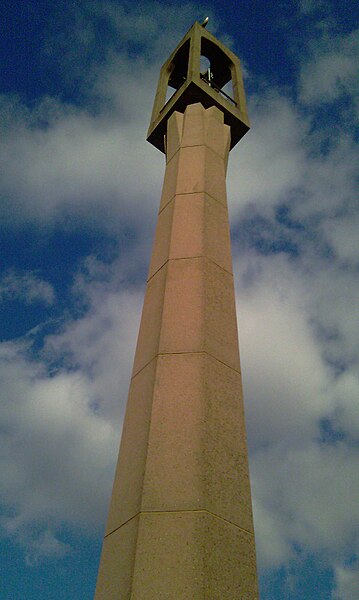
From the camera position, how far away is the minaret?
6418mm

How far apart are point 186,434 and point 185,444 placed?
152mm

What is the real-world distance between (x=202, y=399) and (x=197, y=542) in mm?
2117

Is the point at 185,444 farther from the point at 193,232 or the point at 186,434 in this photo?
the point at 193,232

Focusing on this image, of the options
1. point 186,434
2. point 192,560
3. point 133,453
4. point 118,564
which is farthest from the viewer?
point 133,453

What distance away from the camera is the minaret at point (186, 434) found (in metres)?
6.42

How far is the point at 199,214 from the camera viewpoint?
37.2 feet

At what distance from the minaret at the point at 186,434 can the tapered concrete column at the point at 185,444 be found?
2 centimetres

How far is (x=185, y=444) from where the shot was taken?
7.44 m

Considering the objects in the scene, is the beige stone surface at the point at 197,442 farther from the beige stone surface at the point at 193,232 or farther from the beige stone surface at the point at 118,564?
the beige stone surface at the point at 193,232

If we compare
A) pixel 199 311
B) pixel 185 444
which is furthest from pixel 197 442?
pixel 199 311

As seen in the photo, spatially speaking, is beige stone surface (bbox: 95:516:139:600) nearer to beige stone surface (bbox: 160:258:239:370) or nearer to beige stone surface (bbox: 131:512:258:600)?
beige stone surface (bbox: 131:512:258:600)

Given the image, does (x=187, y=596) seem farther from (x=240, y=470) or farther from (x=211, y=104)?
(x=211, y=104)

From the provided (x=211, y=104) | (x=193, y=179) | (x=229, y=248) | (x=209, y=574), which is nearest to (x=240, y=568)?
(x=209, y=574)

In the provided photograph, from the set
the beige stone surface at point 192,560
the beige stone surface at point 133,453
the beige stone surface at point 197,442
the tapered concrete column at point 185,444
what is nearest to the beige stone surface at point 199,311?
the tapered concrete column at point 185,444
